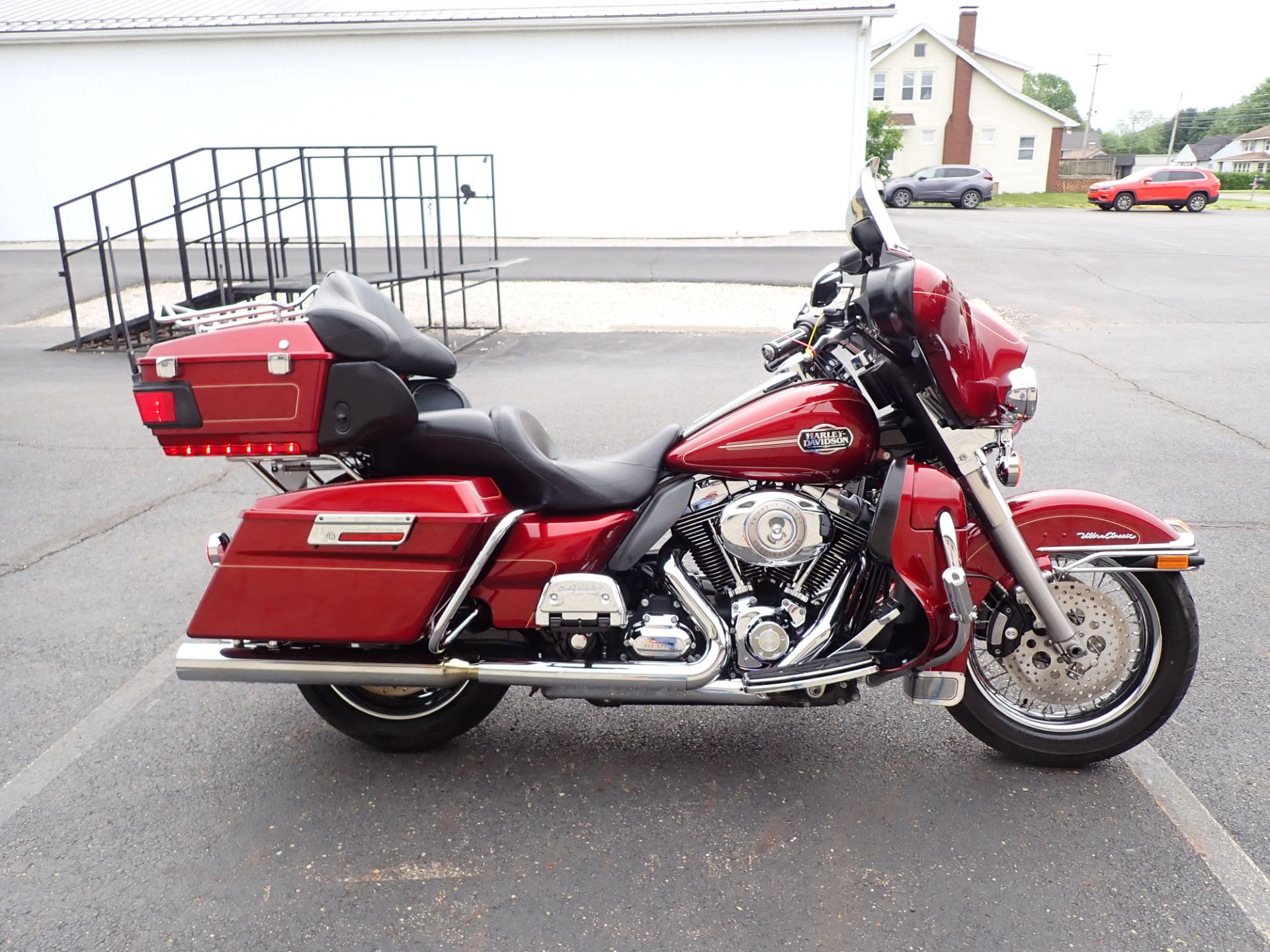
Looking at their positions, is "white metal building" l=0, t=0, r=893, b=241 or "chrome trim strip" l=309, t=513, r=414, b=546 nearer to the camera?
"chrome trim strip" l=309, t=513, r=414, b=546

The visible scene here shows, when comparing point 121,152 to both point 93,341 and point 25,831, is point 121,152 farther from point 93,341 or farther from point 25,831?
point 25,831

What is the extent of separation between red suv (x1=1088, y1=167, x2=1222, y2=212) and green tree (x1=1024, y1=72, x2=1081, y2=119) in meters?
77.1

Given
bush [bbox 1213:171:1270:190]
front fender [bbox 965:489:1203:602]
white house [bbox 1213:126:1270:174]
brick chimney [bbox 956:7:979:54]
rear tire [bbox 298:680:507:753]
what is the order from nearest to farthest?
front fender [bbox 965:489:1203:602] < rear tire [bbox 298:680:507:753] < brick chimney [bbox 956:7:979:54] < bush [bbox 1213:171:1270:190] < white house [bbox 1213:126:1270:174]

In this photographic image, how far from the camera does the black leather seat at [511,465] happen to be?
2912 millimetres

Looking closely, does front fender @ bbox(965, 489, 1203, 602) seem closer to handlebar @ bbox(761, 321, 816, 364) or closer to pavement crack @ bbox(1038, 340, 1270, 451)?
handlebar @ bbox(761, 321, 816, 364)

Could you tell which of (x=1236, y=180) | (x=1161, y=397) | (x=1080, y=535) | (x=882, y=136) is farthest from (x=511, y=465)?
(x=1236, y=180)

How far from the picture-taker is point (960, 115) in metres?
48.3

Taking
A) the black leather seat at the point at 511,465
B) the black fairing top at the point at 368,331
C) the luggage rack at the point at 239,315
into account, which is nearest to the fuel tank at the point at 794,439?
the black leather seat at the point at 511,465

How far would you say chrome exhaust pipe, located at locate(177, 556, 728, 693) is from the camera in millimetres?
2869

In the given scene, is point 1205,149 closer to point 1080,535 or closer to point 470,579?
point 1080,535

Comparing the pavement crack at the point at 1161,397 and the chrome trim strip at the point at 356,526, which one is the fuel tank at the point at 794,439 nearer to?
the chrome trim strip at the point at 356,526

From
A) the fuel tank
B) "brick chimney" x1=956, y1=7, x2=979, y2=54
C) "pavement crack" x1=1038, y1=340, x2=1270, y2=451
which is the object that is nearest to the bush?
"brick chimney" x1=956, y1=7, x2=979, y2=54

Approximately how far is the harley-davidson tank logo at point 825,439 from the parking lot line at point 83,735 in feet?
8.70

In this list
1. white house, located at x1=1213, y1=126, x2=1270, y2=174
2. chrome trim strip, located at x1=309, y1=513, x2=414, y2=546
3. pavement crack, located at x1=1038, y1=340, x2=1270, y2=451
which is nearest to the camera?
chrome trim strip, located at x1=309, y1=513, x2=414, y2=546
